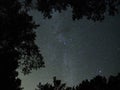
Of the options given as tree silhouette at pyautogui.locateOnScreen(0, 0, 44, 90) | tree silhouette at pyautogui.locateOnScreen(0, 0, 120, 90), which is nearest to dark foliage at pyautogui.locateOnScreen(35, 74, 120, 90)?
tree silhouette at pyautogui.locateOnScreen(0, 0, 44, 90)

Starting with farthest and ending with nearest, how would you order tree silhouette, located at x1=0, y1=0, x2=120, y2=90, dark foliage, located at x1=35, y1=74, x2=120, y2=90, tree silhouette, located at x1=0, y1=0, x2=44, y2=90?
tree silhouette, located at x1=0, y1=0, x2=120, y2=90 → tree silhouette, located at x1=0, y1=0, x2=44, y2=90 → dark foliage, located at x1=35, y1=74, x2=120, y2=90

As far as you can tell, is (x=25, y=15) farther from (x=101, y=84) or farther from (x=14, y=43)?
(x=101, y=84)

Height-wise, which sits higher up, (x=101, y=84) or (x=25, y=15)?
(x=25, y=15)

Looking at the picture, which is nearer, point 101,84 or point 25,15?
point 101,84

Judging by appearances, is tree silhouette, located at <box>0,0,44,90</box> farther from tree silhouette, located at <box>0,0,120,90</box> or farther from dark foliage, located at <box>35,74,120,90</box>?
dark foliage, located at <box>35,74,120,90</box>

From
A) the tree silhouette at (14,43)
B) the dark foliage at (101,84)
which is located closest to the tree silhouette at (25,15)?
the tree silhouette at (14,43)

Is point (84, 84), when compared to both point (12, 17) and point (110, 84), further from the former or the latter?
point (12, 17)

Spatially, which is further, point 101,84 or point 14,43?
point 14,43

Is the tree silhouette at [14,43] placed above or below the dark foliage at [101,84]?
above

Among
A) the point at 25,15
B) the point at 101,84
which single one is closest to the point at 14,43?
the point at 25,15

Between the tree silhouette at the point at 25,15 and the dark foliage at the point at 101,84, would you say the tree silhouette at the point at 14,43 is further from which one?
the dark foliage at the point at 101,84

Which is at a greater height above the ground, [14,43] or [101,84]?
[14,43]

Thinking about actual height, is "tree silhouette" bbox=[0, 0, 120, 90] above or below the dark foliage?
above

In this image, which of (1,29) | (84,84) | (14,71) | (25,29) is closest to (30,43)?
(25,29)
